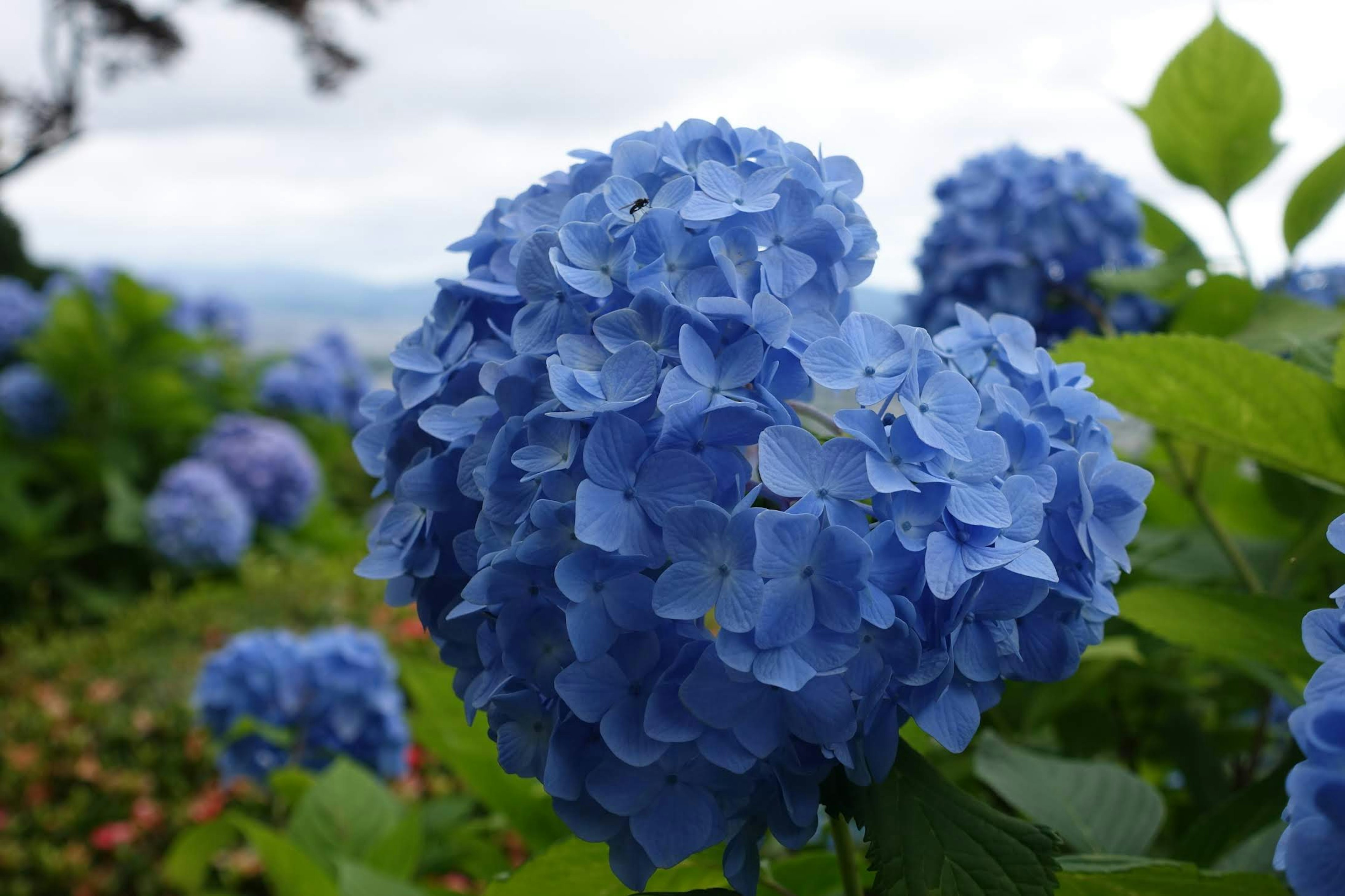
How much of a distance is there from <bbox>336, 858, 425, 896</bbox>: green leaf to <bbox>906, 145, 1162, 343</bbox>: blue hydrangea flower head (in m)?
0.83

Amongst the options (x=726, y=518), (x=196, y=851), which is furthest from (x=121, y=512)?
(x=726, y=518)

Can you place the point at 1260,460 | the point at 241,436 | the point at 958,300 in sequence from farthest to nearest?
the point at 241,436
the point at 958,300
the point at 1260,460

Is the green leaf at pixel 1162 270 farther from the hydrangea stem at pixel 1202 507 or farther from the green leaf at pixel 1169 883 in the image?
the green leaf at pixel 1169 883

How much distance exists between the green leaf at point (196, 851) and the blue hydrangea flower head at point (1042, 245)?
4.82ft

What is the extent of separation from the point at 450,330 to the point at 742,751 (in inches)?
11.3

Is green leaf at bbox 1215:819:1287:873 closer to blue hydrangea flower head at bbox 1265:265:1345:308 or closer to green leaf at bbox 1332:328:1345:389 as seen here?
green leaf at bbox 1332:328:1345:389

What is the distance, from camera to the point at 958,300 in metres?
1.26

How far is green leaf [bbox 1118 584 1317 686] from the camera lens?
0.68 metres

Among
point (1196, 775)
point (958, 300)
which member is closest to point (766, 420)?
point (1196, 775)

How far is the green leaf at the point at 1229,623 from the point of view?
0.68 m

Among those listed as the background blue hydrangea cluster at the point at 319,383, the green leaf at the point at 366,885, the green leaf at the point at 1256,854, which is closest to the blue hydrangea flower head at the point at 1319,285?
the green leaf at the point at 1256,854

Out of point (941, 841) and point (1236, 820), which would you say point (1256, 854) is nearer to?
point (1236, 820)

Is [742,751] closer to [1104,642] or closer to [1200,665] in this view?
[1104,642]

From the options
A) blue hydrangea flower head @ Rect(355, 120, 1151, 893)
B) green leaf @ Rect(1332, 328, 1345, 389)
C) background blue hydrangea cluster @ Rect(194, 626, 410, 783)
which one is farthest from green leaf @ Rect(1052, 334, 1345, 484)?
background blue hydrangea cluster @ Rect(194, 626, 410, 783)
